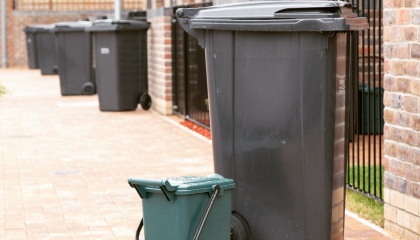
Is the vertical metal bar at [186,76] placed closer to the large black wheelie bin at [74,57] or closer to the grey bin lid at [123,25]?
the grey bin lid at [123,25]

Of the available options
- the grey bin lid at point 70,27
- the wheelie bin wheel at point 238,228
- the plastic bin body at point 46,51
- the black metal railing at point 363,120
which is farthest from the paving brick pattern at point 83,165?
the plastic bin body at point 46,51

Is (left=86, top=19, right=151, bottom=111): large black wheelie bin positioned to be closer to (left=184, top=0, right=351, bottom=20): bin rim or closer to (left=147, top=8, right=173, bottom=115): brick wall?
(left=147, top=8, right=173, bottom=115): brick wall

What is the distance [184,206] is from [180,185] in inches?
4.1

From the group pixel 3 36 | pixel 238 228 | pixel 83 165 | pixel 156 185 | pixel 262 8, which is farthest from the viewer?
pixel 3 36

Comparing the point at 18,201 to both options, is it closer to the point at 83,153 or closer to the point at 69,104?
the point at 83,153

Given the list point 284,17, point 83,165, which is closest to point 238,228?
Answer: point 284,17

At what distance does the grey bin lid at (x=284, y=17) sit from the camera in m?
5.29

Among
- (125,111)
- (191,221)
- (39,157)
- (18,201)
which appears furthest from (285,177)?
(125,111)

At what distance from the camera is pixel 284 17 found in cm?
543

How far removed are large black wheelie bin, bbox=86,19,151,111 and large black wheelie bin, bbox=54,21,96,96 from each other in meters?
3.15

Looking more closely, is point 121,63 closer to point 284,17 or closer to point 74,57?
point 74,57

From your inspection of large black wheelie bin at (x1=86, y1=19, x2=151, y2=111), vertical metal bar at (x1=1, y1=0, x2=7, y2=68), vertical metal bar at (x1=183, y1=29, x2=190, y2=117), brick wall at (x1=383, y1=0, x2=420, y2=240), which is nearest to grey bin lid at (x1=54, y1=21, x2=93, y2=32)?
large black wheelie bin at (x1=86, y1=19, x2=151, y2=111)

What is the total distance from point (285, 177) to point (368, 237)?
1286mm

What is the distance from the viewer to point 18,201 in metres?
8.05
